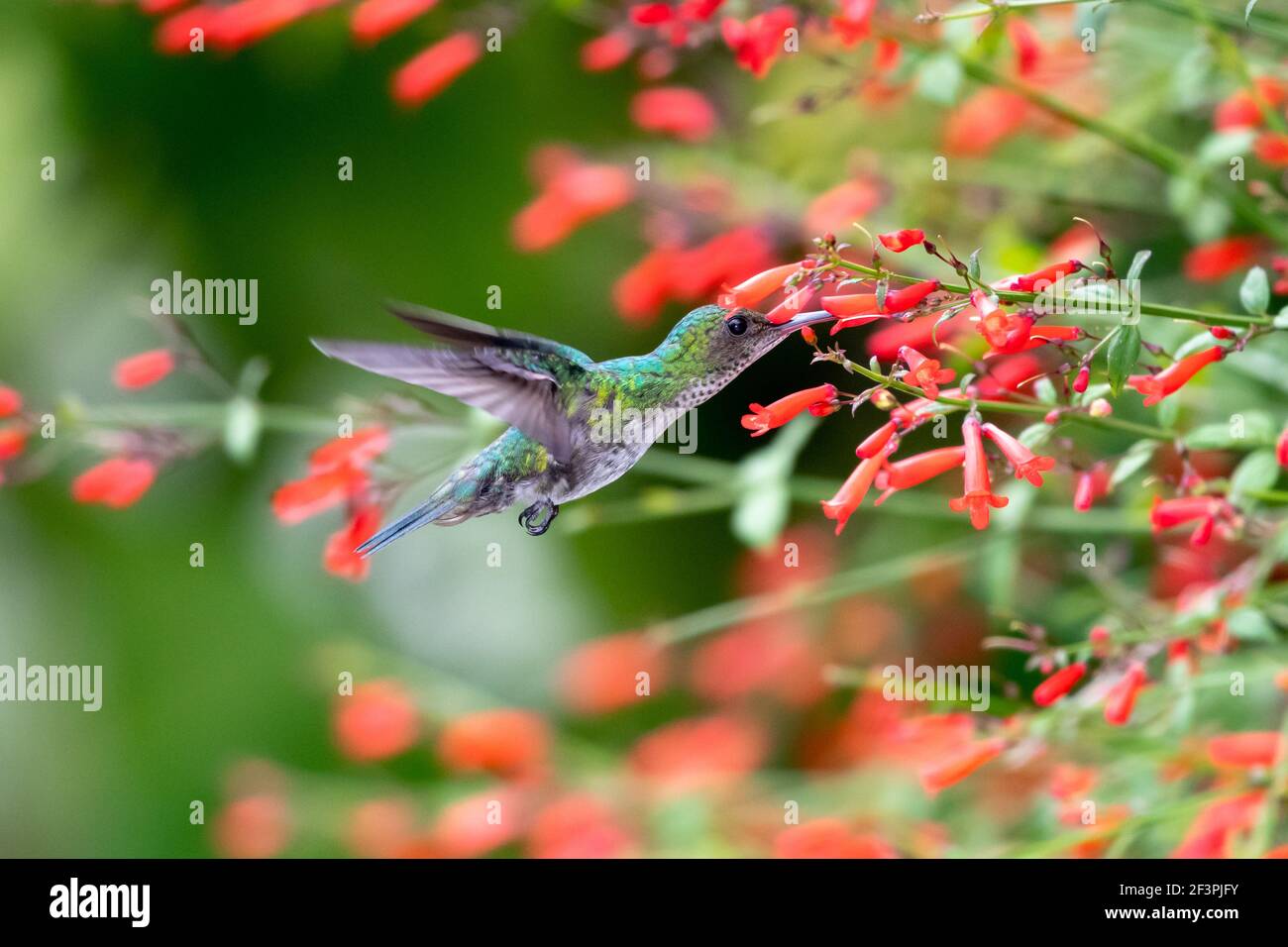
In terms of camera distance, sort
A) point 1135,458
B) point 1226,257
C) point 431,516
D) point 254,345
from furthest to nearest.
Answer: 1. point 254,345
2. point 1226,257
3. point 1135,458
4. point 431,516

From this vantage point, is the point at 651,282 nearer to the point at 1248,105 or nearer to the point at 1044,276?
the point at 1248,105

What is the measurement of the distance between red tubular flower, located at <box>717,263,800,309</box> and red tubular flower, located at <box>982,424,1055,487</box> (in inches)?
9.2

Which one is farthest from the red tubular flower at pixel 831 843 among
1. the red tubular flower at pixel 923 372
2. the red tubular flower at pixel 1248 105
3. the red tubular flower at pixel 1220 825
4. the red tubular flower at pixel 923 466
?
the red tubular flower at pixel 1248 105

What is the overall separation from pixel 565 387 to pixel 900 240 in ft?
1.27

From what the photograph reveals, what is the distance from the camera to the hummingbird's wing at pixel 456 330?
0.98 meters

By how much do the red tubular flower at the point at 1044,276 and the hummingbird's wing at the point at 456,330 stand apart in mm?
418

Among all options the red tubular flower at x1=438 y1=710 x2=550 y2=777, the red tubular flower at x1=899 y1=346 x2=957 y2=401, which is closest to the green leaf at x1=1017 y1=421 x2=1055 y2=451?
the red tubular flower at x1=899 y1=346 x2=957 y2=401

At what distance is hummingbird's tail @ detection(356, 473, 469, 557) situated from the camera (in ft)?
3.83

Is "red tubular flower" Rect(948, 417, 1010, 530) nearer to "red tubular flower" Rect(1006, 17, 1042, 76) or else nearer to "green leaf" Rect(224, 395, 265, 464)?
"red tubular flower" Rect(1006, 17, 1042, 76)

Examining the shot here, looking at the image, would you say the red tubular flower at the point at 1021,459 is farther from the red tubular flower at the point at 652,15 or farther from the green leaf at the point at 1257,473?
the red tubular flower at the point at 652,15

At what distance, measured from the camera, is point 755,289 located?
1206 mm

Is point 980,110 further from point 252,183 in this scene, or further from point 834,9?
point 252,183

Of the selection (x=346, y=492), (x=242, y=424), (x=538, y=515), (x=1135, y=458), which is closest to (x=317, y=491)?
(x=346, y=492)

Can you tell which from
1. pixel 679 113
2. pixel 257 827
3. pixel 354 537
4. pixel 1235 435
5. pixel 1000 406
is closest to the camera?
pixel 1000 406
